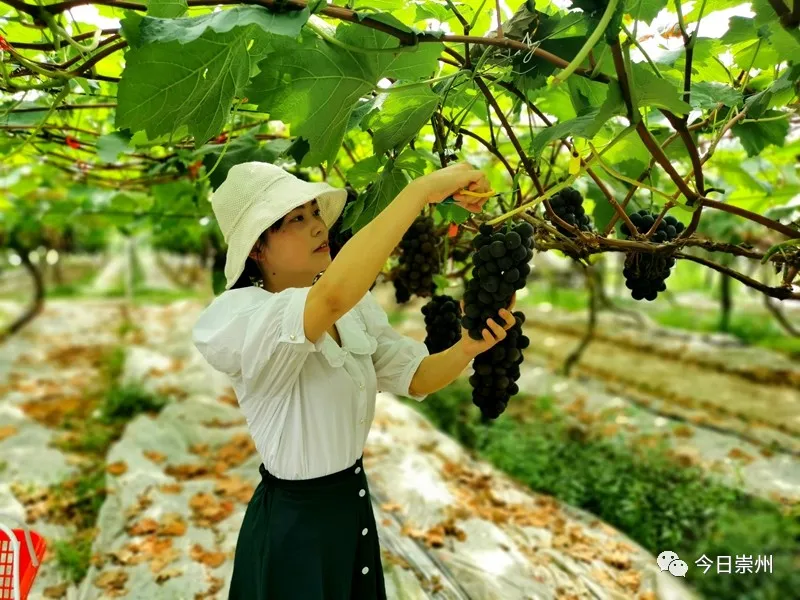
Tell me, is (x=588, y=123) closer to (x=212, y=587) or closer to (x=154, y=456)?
(x=212, y=587)

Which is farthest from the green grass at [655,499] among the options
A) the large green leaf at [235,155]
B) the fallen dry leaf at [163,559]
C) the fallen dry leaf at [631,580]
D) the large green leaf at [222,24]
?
the large green leaf at [222,24]

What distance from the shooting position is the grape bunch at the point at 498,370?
1.45 m

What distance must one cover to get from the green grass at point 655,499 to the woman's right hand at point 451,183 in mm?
3063

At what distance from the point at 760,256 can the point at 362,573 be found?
1.24 m

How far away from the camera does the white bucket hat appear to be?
4.55 feet

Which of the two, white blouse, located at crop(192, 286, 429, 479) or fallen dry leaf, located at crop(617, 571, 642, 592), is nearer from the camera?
white blouse, located at crop(192, 286, 429, 479)

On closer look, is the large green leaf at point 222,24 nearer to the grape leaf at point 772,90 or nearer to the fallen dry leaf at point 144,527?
the grape leaf at point 772,90

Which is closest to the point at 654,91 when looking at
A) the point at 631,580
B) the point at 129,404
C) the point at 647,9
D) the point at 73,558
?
the point at 647,9

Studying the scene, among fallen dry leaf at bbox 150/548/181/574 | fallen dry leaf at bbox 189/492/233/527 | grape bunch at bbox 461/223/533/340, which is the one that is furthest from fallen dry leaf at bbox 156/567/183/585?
grape bunch at bbox 461/223/533/340

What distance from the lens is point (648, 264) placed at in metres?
1.45

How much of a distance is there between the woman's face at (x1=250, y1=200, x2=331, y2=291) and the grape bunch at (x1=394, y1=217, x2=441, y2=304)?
43 cm

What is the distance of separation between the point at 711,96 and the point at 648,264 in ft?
1.25

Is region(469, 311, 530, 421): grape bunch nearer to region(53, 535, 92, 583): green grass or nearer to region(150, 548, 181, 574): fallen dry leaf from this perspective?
region(150, 548, 181, 574): fallen dry leaf

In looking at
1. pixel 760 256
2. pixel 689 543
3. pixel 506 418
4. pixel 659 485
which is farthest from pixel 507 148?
pixel 506 418
